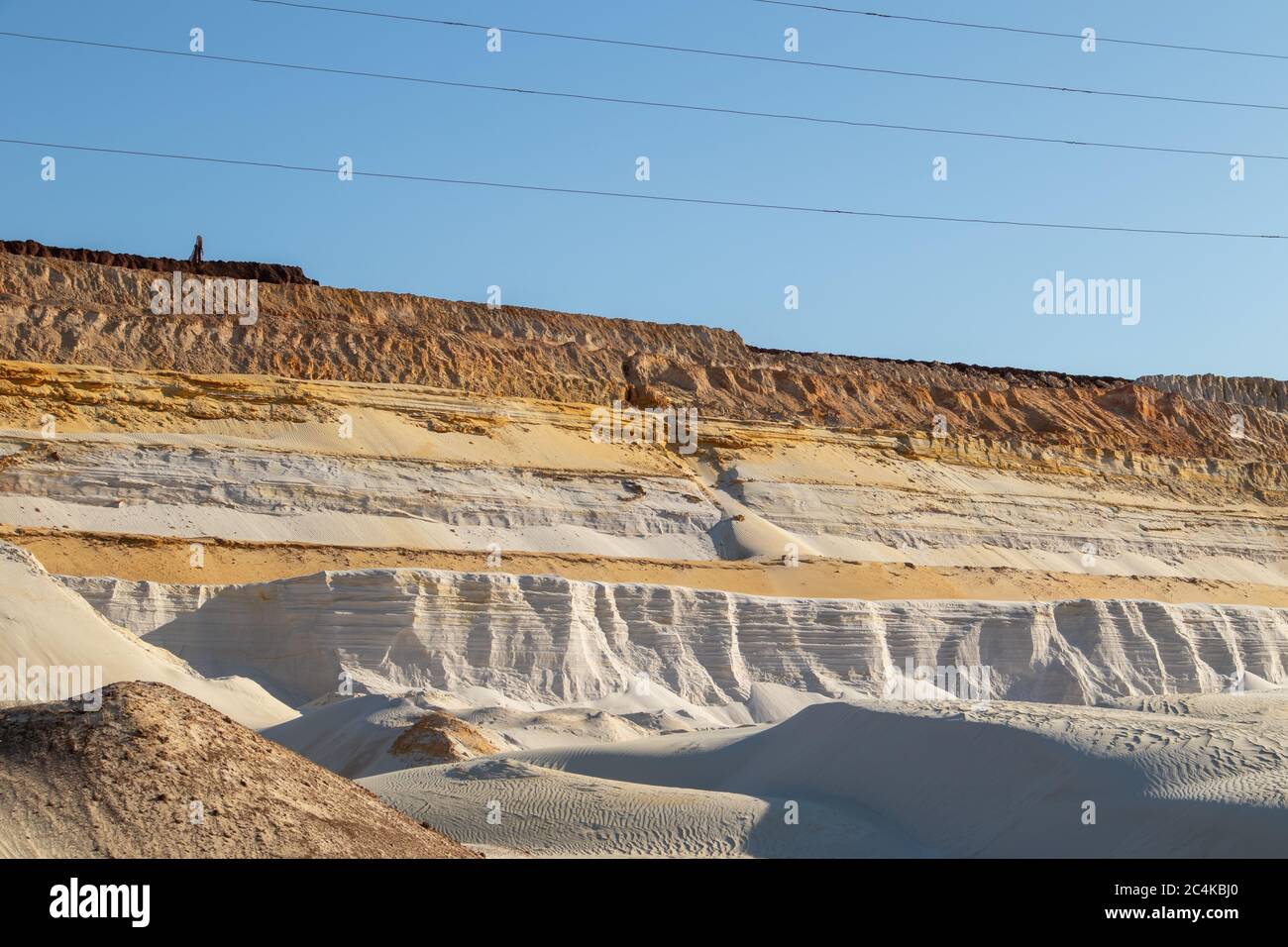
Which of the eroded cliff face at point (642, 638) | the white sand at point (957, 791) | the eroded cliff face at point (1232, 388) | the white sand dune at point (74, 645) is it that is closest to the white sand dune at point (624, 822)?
the white sand at point (957, 791)

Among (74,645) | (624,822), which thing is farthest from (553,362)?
(624,822)

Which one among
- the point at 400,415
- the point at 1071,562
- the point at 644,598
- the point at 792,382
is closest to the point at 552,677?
the point at 644,598

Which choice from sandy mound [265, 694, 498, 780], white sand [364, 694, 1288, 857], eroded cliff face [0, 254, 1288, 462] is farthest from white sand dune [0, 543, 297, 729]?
eroded cliff face [0, 254, 1288, 462]

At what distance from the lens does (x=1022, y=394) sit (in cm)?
5241

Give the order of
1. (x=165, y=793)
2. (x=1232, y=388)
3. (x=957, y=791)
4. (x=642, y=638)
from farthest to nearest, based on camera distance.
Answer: (x=1232, y=388) → (x=642, y=638) → (x=957, y=791) → (x=165, y=793)

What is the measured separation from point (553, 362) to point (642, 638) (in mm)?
20336

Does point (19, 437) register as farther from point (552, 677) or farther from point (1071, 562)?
point (1071, 562)

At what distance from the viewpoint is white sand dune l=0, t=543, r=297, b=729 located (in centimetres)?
1856

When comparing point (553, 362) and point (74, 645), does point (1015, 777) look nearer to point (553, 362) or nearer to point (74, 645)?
point (74, 645)

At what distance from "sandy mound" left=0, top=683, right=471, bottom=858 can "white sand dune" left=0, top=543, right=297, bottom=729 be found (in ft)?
27.9

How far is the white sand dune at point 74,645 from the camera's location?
18.6 meters

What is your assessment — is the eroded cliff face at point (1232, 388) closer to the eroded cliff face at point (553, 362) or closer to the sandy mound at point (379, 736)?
the eroded cliff face at point (553, 362)

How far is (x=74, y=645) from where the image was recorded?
19.0 metres
